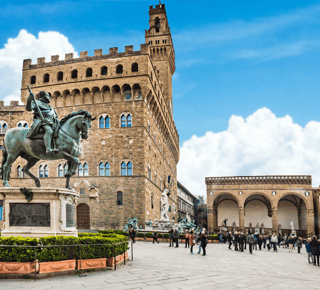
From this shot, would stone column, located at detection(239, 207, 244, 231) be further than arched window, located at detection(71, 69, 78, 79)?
Yes

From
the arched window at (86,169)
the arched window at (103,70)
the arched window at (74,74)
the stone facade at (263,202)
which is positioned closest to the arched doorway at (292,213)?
the stone facade at (263,202)

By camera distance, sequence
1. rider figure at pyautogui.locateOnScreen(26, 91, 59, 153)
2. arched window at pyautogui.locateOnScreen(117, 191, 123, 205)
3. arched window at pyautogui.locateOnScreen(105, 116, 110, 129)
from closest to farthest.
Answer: rider figure at pyautogui.locateOnScreen(26, 91, 59, 153), arched window at pyautogui.locateOnScreen(117, 191, 123, 205), arched window at pyautogui.locateOnScreen(105, 116, 110, 129)

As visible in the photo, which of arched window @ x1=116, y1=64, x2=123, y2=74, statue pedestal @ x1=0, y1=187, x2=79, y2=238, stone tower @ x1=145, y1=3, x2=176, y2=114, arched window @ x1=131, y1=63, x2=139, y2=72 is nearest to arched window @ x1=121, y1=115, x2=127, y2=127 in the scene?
arched window @ x1=116, y1=64, x2=123, y2=74

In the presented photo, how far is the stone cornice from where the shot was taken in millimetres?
51500

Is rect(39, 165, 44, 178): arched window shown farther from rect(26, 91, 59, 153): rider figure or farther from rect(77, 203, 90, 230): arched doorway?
rect(26, 91, 59, 153): rider figure

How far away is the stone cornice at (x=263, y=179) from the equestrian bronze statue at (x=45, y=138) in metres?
46.1

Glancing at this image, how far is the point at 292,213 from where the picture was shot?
5441 cm

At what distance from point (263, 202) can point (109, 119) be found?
3688cm

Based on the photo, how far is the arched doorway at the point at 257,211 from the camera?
54281mm

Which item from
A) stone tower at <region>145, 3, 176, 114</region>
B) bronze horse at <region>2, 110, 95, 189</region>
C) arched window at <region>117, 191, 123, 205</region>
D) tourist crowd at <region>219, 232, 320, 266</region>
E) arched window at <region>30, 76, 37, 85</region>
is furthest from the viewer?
stone tower at <region>145, 3, 176, 114</region>

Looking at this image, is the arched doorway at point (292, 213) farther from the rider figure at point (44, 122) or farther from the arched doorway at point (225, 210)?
the rider figure at point (44, 122)

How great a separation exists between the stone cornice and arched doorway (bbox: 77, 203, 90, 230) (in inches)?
1127

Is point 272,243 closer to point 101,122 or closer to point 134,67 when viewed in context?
point 101,122

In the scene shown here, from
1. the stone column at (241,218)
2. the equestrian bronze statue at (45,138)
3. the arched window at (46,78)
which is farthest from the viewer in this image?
the stone column at (241,218)
